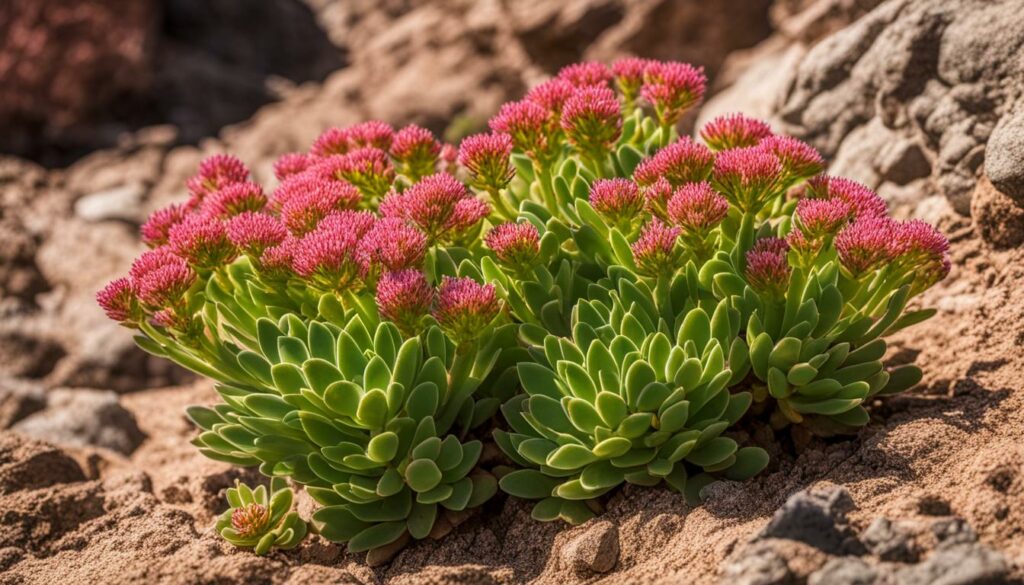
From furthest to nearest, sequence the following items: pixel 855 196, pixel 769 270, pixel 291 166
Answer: pixel 291 166
pixel 855 196
pixel 769 270

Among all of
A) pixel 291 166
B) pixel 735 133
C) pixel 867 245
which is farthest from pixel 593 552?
pixel 291 166

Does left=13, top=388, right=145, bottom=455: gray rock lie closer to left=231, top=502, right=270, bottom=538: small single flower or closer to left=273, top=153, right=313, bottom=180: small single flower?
left=273, top=153, right=313, bottom=180: small single flower

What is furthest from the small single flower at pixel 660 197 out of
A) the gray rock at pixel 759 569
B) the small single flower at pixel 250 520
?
the small single flower at pixel 250 520

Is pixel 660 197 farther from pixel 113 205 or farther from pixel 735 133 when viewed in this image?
pixel 113 205

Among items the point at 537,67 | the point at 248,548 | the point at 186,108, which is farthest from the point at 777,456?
the point at 186,108

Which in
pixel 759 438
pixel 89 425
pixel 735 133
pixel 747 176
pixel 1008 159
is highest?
pixel 735 133

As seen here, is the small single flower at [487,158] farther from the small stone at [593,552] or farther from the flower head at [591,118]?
the small stone at [593,552]
